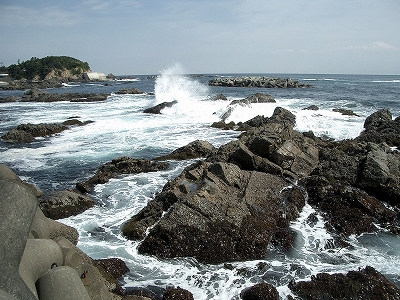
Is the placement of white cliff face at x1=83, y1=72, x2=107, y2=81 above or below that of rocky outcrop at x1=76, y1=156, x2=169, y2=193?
above

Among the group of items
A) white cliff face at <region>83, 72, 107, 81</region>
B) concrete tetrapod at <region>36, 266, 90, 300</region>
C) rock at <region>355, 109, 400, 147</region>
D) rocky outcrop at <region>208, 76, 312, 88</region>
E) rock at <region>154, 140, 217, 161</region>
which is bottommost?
rock at <region>154, 140, 217, 161</region>

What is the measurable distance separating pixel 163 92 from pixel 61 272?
125 ft

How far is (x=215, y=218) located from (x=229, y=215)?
0.38 metres

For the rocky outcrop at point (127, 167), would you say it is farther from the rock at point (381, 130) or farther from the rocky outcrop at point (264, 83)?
the rocky outcrop at point (264, 83)

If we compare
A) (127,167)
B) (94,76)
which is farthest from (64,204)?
(94,76)

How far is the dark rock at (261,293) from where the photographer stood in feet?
18.5

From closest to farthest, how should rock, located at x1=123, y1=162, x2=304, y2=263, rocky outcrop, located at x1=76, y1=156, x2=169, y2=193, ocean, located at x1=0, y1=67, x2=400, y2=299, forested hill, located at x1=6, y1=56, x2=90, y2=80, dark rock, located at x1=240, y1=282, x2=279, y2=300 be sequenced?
1. dark rock, located at x1=240, y1=282, x2=279, y2=300
2. ocean, located at x1=0, y1=67, x2=400, y2=299
3. rock, located at x1=123, y1=162, x2=304, y2=263
4. rocky outcrop, located at x1=76, y1=156, x2=169, y2=193
5. forested hill, located at x1=6, y1=56, x2=90, y2=80

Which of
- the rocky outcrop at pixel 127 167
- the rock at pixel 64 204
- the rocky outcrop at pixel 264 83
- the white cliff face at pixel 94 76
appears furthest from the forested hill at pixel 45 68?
the rock at pixel 64 204

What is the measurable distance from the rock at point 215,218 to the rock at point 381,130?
9.09 meters

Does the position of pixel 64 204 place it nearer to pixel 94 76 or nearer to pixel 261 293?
pixel 261 293

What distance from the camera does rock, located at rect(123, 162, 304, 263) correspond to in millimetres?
7051

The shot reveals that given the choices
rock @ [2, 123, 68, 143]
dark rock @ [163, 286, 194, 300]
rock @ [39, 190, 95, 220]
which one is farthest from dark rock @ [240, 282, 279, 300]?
rock @ [2, 123, 68, 143]

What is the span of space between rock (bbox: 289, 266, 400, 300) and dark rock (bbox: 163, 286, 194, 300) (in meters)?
1.96

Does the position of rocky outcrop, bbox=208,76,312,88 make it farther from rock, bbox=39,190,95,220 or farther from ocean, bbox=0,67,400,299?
rock, bbox=39,190,95,220
